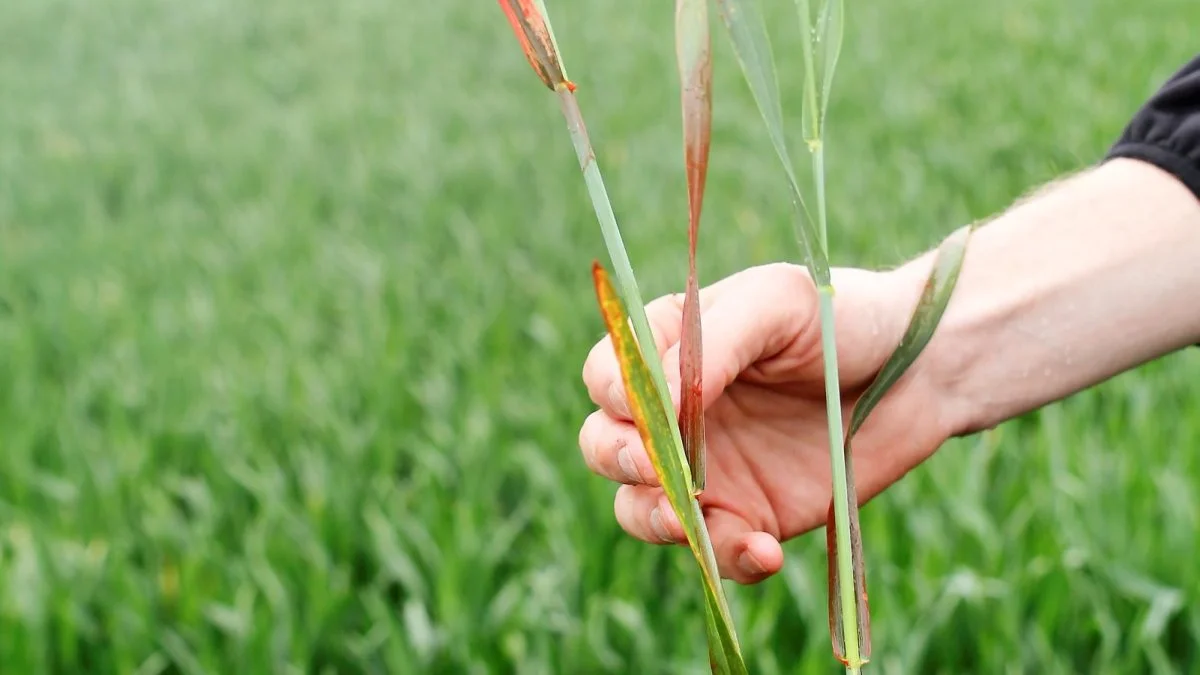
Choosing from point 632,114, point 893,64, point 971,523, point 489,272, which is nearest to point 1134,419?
point 971,523

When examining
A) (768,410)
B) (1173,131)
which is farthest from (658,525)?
(1173,131)

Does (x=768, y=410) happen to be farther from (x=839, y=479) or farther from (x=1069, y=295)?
(x=839, y=479)

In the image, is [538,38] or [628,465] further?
[628,465]

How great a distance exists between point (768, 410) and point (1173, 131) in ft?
1.07

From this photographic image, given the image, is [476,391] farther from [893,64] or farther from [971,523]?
[893,64]

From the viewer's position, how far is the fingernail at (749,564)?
0.48 meters

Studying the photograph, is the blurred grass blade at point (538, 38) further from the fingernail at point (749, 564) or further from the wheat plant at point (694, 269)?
the fingernail at point (749, 564)

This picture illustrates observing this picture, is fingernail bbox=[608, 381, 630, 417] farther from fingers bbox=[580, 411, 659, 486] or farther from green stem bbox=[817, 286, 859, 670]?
green stem bbox=[817, 286, 859, 670]

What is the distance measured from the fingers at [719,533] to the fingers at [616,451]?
2 cm

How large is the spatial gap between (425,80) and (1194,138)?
13.6 feet

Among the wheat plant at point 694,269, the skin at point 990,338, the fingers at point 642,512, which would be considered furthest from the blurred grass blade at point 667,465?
the skin at point 990,338

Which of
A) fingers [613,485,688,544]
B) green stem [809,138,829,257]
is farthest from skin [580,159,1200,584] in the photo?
green stem [809,138,829,257]

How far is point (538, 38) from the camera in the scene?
32 cm

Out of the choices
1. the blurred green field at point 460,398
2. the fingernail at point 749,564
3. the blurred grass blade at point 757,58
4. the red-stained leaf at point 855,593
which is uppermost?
the blurred grass blade at point 757,58
